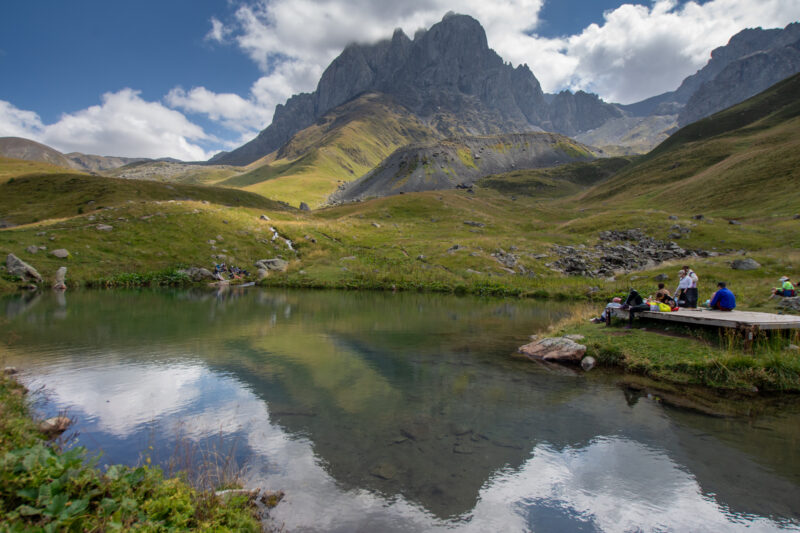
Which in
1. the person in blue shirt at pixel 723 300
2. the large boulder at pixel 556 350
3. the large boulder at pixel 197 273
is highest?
the person in blue shirt at pixel 723 300

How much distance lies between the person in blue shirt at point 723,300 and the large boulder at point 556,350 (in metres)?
8.15

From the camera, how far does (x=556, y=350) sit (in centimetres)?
2036

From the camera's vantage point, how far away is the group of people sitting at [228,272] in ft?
168

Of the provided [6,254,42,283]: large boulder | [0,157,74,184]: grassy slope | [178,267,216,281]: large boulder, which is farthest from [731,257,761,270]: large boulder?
[0,157,74,184]: grassy slope

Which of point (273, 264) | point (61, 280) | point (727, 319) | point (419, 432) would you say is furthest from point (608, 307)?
point (61, 280)

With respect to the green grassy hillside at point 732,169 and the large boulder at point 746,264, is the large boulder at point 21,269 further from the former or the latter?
the green grassy hillside at point 732,169

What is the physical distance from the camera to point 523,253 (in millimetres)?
59844

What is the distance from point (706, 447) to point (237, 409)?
1471 centimetres

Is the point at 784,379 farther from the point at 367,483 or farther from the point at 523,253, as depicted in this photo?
the point at 523,253

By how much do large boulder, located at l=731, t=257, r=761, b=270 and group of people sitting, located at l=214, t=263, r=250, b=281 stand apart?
56904 millimetres

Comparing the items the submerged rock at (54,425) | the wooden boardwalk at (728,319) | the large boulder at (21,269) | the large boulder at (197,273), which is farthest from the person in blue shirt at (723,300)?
the large boulder at (21,269)

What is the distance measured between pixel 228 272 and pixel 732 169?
117m

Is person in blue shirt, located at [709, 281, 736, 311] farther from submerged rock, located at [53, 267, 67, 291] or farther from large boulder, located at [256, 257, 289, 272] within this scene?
submerged rock, located at [53, 267, 67, 291]

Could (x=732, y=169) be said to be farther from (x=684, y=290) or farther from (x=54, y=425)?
(x=54, y=425)
